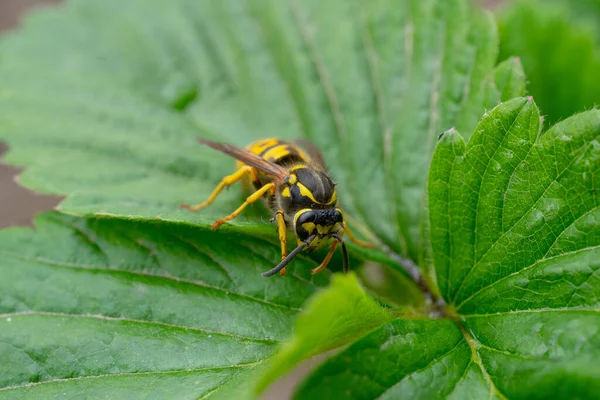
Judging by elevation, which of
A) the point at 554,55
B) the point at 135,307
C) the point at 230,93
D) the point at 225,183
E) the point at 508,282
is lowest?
the point at 508,282

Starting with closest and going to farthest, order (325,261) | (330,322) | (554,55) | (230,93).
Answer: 1. (330,322)
2. (325,261)
3. (230,93)
4. (554,55)

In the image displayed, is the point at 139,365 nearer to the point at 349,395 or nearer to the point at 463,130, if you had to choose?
the point at 349,395

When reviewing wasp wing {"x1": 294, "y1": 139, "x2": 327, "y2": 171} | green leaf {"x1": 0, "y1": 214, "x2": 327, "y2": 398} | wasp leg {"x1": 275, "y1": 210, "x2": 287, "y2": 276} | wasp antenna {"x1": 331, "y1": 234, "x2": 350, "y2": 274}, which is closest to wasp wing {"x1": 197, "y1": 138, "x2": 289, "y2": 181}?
wasp wing {"x1": 294, "y1": 139, "x2": 327, "y2": 171}

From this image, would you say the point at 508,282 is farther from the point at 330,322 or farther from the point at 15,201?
the point at 15,201

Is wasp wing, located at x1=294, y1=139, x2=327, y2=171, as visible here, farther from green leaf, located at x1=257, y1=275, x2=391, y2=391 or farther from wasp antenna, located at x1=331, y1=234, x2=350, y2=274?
green leaf, located at x1=257, y1=275, x2=391, y2=391

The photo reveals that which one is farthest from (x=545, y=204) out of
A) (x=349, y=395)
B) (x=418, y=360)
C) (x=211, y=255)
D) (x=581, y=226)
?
(x=211, y=255)

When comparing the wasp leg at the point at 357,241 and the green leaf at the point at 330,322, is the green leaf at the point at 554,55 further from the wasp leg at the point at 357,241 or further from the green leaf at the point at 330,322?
the green leaf at the point at 330,322

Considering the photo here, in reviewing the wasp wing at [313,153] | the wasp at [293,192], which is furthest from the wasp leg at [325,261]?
the wasp wing at [313,153]

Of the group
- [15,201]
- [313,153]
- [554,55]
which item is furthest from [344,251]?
[15,201]

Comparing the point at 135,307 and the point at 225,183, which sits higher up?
the point at 225,183
